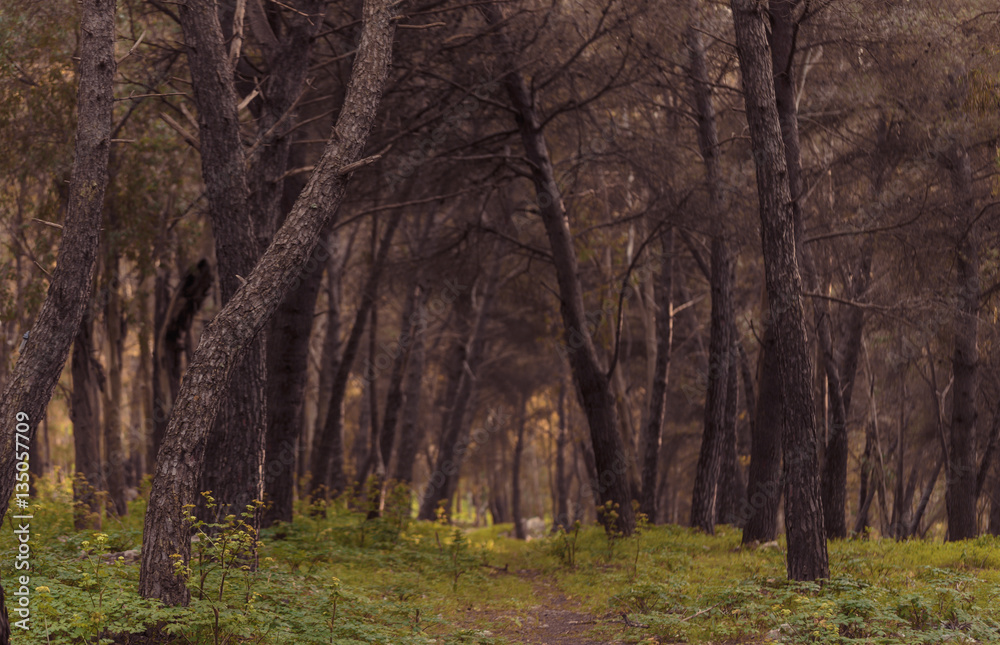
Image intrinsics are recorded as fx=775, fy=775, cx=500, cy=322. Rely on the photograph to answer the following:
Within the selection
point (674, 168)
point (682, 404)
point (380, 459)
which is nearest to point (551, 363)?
point (682, 404)

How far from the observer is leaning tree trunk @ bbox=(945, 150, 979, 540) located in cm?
1133

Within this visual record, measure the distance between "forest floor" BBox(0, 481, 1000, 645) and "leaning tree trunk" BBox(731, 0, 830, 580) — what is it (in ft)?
1.63

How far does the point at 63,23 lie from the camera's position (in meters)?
10.8

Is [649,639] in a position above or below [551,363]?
below

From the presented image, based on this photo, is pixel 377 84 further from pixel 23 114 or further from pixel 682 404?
pixel 682 404

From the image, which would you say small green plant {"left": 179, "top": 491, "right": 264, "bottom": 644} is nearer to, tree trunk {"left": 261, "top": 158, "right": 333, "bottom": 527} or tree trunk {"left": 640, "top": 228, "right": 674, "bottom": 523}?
tree trunk {"left": 261, "top": 158, "right": 333, "bottom": 527}

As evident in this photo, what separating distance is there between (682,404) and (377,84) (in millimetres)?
17121

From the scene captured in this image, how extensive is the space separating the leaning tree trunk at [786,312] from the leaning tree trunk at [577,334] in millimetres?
4101

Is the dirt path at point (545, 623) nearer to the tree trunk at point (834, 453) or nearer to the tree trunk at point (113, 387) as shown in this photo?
the tree trunk at point (834, 453)

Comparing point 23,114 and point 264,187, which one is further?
point 23,114

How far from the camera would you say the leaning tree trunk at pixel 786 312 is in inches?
284

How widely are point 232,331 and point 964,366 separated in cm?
1166

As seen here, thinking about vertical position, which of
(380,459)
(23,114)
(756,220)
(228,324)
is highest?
(23,114)
